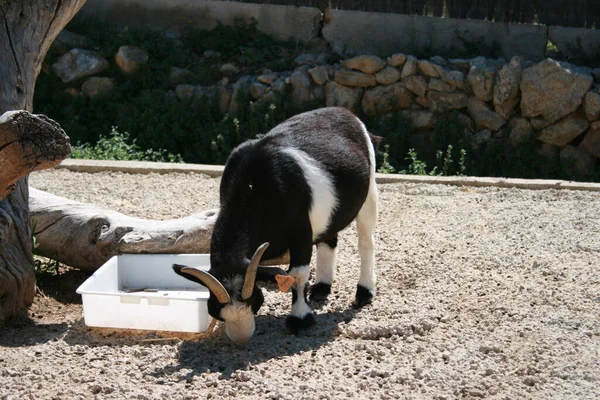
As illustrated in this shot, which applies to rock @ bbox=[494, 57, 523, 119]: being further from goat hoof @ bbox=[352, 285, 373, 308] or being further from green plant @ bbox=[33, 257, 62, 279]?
green plant @ bbox=[33, 257, 62, 279]

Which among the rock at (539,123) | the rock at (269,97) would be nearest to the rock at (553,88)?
the rock at (539,123)

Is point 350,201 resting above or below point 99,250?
above

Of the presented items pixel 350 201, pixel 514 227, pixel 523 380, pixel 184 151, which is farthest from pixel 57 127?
pixel 184 151

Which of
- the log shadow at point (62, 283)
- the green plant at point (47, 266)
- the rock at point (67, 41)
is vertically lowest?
the log shadow at point (62, 283)

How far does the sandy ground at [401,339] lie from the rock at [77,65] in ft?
20.1

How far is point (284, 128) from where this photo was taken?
5891 millimetres

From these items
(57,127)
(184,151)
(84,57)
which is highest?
(57,127)

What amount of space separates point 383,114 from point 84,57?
462 cm

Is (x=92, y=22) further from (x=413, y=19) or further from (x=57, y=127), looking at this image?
(x=57, y=127)

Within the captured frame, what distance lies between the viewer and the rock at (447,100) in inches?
458

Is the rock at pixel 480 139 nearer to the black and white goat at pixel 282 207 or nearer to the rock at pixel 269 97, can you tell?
the rock at pixel 269 97

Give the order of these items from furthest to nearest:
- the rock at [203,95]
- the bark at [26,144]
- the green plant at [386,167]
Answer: the rock at [203,95], the green plant at [386,167], the bark at [26,144]

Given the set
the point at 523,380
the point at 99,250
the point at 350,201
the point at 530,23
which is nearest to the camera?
→ the point at 523,380

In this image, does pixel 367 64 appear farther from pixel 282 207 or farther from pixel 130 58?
pixel 282 207
